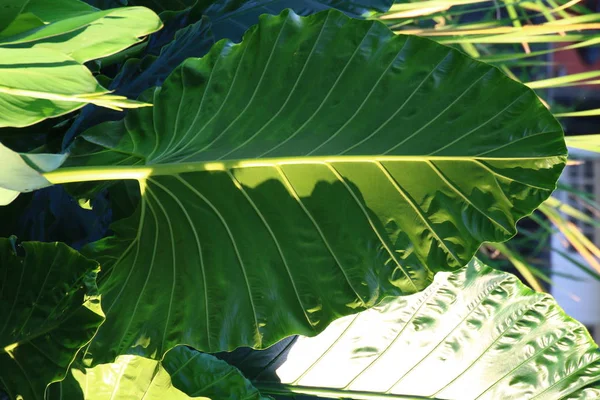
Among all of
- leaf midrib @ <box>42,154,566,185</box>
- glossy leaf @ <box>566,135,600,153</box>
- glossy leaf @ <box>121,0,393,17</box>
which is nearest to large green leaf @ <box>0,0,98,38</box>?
leaf midrib @ <box>42,154,566,185</box>

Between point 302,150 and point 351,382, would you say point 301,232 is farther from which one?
point 351,382

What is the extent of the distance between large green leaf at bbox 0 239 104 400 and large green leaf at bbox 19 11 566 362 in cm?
5

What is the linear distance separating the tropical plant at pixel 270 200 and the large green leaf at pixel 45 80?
0.38ft

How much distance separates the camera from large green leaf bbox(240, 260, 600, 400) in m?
0.70

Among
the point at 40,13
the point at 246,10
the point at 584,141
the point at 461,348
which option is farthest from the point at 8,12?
the point at 584,141

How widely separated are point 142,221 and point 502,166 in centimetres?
30

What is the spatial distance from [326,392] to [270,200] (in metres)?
0.26

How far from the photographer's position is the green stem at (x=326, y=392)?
0.72 meters

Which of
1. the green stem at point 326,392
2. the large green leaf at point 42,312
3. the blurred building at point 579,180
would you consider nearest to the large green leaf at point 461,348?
the green stem at point 326,392

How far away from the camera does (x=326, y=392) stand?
73 cm

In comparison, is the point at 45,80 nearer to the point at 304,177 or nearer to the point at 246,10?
the point at 304,177

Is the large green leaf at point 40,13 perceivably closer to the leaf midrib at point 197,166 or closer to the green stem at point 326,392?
the leaf midrib at point 197,166

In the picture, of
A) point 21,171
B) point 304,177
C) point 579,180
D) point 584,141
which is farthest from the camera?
point 579,180

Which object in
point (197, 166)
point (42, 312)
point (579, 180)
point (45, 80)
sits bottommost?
point (579, 180)
